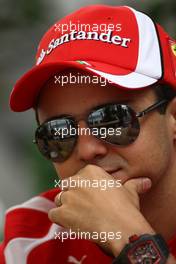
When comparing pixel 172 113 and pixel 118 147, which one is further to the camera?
pixel 172 113

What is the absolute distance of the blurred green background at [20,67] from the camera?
19.4 feet

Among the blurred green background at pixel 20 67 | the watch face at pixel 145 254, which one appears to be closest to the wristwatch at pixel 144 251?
the watch face at pixel 145 254

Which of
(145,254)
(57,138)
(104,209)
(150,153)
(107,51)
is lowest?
(145,254)

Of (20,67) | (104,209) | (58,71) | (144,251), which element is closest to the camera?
(144,251)

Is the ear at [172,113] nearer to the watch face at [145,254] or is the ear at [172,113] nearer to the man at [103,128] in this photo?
the man at [103,128]

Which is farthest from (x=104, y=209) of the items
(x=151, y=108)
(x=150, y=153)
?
(x=151, y=108)

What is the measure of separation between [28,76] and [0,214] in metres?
3.28

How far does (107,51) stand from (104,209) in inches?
28.1

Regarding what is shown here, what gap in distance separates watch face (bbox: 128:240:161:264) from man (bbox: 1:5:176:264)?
8 cm

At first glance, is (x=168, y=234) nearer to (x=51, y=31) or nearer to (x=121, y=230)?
(x=121, y=230)

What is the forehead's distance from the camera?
2.69 metres

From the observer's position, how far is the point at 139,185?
8.68ft

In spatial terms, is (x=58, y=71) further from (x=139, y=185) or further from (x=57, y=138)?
(x=139, y=185)

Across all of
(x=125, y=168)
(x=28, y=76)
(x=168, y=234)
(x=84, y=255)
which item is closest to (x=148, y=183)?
(x=125, y=168)
